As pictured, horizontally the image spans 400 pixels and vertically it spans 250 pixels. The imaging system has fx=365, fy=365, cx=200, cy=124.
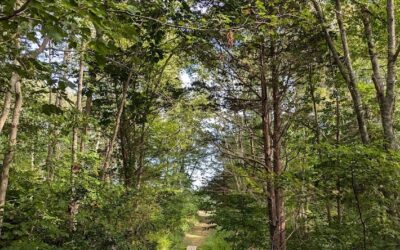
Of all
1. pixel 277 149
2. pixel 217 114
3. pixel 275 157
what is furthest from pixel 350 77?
pixel 217 114

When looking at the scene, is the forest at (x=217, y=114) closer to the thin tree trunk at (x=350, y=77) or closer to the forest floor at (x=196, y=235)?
the thin tree trunk at (x=350, y=77)

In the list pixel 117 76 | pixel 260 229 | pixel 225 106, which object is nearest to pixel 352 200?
pixel 225 106

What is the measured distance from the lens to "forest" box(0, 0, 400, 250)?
3.13 meters

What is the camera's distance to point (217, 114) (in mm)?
8789

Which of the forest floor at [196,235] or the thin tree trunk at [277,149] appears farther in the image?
the forest floor at [196,235]

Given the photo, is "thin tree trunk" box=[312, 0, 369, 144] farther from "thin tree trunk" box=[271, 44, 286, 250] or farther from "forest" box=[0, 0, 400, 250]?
"thin tree trunk" box=[271, 44, 286, 250]

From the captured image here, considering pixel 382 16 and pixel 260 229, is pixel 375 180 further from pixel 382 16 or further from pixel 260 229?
pixel 260 229

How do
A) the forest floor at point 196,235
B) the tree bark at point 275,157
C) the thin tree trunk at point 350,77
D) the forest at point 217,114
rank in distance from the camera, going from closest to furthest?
the forest at point 217,114 → the thin tree trunk at point 350,77 → the tree bark at point 275,157 → the forest floor at point 196,235

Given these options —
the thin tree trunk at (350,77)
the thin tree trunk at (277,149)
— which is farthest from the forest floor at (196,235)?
the thin tree trunk at (350,77)

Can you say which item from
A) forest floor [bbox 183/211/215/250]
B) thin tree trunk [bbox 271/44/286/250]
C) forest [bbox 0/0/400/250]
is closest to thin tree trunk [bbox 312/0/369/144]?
forest [bbox 0/0/400/250]

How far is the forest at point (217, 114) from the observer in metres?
3.13

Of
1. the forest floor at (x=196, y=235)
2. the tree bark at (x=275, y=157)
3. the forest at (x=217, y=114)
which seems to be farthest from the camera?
the forest floor at (x=196, y=235)

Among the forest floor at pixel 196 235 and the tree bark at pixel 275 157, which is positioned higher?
the tree bark at pixel 275 157

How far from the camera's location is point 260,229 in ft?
32.8
